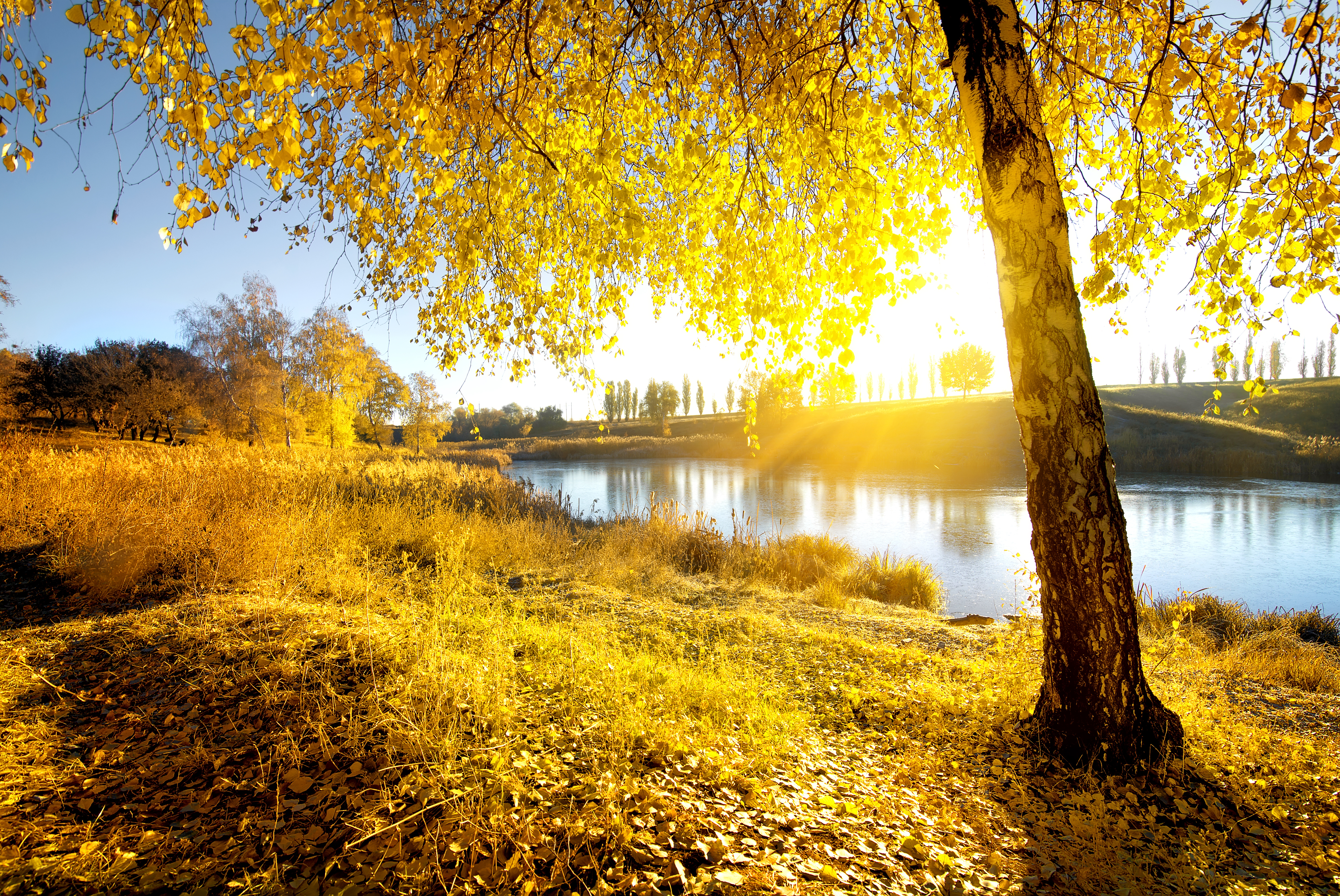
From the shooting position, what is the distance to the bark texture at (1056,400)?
2.71m

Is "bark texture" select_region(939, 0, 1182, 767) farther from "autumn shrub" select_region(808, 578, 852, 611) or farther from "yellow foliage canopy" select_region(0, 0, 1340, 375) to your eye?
"autumn shrub" select_region(808, 578, 852, 611)

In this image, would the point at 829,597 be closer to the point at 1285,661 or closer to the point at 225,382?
the point at 1285,661

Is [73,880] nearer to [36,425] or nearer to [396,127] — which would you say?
[396,127]

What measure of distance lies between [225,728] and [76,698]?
3.41ft

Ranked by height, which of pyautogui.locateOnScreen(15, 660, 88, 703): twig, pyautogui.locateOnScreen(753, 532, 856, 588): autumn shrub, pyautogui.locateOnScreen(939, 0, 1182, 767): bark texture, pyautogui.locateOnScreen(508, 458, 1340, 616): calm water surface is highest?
pyautogui.locateOnScreen(939, 0, 1182, 767): bark texture

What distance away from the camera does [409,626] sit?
3.87m

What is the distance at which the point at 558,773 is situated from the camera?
7.56ft

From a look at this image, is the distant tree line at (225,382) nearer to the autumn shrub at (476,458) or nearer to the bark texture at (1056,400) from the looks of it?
the autumn shrub at (476,458)

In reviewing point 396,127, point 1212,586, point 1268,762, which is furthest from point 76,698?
point 1212,586

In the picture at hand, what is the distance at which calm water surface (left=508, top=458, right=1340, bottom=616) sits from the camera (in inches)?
392

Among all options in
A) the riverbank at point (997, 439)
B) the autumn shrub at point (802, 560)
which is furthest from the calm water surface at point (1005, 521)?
the riverbank at point (997, 439)

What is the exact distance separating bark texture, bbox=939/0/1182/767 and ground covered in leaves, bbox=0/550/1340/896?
0.33 m

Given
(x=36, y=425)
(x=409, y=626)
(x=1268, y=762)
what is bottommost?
(x=1268, y=762)

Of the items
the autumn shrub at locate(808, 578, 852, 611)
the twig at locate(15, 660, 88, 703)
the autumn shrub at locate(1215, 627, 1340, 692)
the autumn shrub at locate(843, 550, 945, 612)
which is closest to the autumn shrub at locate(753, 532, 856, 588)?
the autumn shrub at locate(843, 550, 945, 612)
